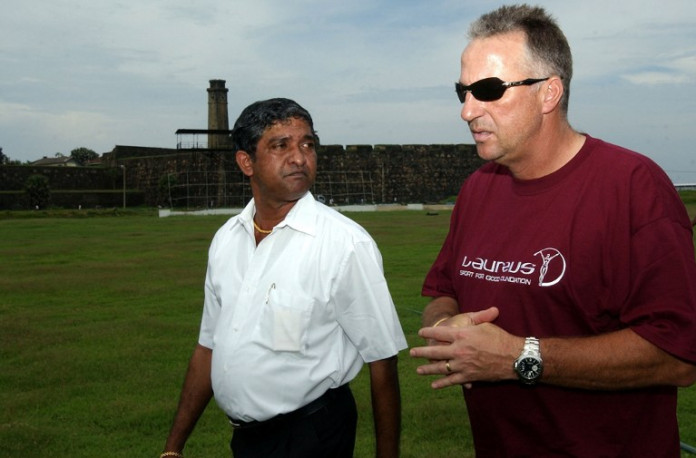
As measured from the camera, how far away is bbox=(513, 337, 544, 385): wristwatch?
6.96ft

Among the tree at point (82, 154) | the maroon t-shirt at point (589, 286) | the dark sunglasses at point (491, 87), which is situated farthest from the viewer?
the tree at point (82, 154)

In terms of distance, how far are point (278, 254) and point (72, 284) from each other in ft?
29.7

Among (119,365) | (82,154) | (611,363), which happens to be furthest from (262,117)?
(82,154)

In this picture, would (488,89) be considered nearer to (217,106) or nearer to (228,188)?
(228,188)

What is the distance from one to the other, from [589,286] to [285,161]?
4.34ft

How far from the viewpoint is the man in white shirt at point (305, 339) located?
2.81 meters

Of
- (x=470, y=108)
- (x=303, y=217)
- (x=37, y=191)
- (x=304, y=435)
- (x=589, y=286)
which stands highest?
(x=470, y=108)

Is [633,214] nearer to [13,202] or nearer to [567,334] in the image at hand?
[567,334]

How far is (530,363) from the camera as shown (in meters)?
2.12

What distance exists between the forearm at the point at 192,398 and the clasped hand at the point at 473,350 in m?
1.24

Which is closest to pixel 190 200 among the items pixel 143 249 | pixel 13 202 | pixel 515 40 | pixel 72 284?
pixel 13 202

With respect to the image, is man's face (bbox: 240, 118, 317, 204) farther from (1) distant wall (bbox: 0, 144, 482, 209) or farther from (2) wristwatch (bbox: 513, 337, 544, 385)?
(1) distant wall (bbox: 0, 144, 482, 209)

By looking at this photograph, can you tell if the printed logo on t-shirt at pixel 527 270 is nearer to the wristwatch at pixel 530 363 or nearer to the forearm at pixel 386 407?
the wristwatch at pixel 530 363

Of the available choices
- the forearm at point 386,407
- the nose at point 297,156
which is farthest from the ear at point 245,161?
the forearm at point 386,407
